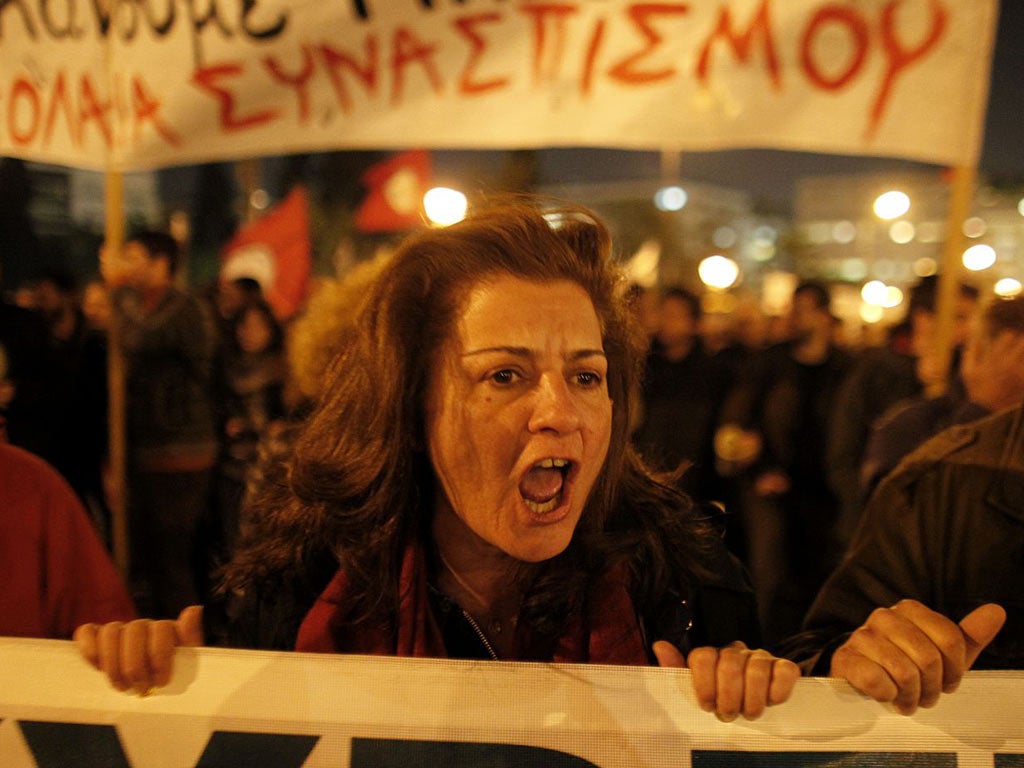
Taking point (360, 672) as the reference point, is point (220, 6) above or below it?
above

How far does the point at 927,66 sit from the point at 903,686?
2193mm

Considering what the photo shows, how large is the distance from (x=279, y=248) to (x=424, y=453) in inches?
290

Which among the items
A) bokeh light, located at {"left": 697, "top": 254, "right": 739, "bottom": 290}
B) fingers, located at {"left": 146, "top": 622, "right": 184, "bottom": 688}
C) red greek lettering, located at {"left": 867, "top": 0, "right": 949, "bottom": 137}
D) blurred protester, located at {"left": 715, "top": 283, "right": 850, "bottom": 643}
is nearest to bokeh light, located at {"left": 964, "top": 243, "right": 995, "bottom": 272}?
bokeh light, located at {"left": 697, "top": 254, "right": 739, "bottom": 290}

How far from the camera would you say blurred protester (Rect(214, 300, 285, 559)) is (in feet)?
14.8

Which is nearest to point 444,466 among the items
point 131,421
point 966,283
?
point 131,421

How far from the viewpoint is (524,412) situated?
1521mm

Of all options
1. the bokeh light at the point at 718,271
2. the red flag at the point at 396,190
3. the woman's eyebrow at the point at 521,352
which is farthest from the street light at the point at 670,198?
the woman's eyebrow at the point at 521,352

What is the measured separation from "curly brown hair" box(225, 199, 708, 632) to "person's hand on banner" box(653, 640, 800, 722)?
1.00 feet

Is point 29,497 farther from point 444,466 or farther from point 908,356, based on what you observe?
point 908,356

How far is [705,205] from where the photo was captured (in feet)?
243

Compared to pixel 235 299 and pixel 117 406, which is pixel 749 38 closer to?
pixel 117 406

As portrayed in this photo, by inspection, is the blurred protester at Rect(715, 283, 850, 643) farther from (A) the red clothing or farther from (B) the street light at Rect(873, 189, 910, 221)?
(B) the street light at Rect(873, 189, 910, 221)

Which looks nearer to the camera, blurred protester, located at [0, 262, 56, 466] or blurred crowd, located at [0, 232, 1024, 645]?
blurred protester, located at [0, 262, 56, 466]

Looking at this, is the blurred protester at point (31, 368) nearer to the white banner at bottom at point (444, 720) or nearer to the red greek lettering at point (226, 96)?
the red greek lettering at point (226, 96)
